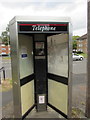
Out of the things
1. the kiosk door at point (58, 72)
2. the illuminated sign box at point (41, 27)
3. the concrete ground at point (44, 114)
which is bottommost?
the concrete ground at point (44, 114)

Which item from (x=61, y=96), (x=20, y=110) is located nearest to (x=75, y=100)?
(x=61, y=96)

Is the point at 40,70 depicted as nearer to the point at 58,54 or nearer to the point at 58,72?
the point at 58,72

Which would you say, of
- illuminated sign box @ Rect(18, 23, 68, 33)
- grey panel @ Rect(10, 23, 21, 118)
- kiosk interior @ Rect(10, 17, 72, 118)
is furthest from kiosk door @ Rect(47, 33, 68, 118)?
grey panel @ Rect(10, 23, 21, 118)

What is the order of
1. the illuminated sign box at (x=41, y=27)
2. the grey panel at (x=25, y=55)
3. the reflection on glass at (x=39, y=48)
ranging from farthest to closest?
1. the reflection on glass at (x=39, y=48)
2. the grey panel at (x=25, y=55)
3. the illuminated sign box at (x=41, y=27)

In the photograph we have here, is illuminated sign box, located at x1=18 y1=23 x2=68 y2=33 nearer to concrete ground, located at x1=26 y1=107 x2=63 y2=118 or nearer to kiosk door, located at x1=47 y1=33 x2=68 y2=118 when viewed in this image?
kiosk door, located at x1=47 y1=33 x2=68 y2=118

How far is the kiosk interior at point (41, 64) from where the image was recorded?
205 centimetres

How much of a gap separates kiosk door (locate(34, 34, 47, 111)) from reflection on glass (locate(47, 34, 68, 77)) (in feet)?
0.51

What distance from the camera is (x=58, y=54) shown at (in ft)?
8.81

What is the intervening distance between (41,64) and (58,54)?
0.48 metres

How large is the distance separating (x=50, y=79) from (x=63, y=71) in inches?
20.5

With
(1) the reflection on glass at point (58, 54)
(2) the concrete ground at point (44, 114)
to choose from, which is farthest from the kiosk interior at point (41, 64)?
(2) the concrete ground at point (44, 114)

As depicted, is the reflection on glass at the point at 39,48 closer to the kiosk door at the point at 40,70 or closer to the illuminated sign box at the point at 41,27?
the kiosk door at the point at 40,70

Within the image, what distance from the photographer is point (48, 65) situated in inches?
115

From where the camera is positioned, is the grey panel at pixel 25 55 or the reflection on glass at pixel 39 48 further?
the reflection on glass at pixel 39 48
